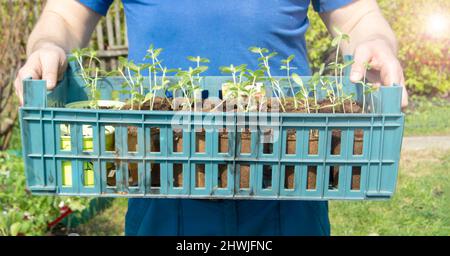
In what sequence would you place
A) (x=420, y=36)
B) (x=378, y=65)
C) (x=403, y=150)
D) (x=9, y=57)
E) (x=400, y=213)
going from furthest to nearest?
(x=420, y=36), (x=403, y=150), (x=9, y=57), (x=400, y=213), (x=378, y=65)

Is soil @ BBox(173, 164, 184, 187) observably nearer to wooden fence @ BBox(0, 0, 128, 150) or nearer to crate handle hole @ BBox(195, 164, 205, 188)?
crate handle hole @ BBox(195, 164, 205, 188)

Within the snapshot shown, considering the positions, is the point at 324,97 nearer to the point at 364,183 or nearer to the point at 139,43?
the point at 364,183

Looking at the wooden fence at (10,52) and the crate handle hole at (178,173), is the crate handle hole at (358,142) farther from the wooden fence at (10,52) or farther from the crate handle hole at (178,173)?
the wooden fence at (10,52)

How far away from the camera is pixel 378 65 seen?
71.5 inches

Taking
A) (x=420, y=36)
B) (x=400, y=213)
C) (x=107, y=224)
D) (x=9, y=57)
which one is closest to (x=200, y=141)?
(x=107, y=224)

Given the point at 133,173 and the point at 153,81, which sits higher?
the point at 153,81

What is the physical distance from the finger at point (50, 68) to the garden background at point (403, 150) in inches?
75.5

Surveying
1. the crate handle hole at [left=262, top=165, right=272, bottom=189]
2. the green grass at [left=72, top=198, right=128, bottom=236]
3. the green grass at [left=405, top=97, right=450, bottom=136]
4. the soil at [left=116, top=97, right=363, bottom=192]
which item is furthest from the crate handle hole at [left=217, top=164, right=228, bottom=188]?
the green grass at [left=405, top=97, right=450, bottom=136]

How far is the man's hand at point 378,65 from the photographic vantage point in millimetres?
1763

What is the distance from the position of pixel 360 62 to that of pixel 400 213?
3.05m

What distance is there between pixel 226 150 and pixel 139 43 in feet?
2.41

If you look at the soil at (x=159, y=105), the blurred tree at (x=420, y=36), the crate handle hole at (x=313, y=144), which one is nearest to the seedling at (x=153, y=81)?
the soil at (x=159, y=105)

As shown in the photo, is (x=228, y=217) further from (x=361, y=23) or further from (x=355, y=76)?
(x=361, y=23)

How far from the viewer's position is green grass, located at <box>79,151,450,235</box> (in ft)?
14.2
